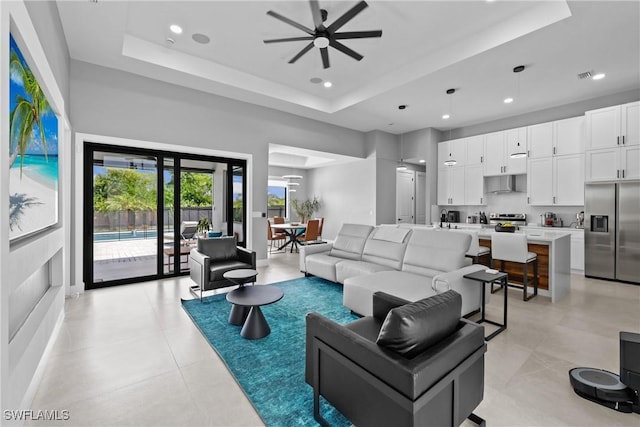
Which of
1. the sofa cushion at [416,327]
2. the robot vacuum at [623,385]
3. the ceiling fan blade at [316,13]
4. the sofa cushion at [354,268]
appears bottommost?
the robot vacuum at [623,385]

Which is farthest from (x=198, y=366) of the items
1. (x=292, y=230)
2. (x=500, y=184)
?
(x=500, y=184)

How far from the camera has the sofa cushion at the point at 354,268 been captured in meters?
3.93

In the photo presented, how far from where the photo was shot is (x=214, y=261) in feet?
14.1

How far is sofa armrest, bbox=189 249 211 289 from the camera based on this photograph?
149 inches

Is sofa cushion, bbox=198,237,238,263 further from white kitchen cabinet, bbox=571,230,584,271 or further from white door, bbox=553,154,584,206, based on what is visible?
white door, bbox=553,154,584,206

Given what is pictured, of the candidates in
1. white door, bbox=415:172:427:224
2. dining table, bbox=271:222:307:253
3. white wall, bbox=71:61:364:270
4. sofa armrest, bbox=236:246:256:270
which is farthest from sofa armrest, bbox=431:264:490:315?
white door, bbox=415:172:427:224

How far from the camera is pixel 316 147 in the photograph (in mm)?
6977

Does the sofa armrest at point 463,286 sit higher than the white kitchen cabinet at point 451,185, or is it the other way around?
the white kitchen cabinet at point 451,185

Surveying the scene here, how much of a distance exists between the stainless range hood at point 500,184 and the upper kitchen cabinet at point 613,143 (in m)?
1.48

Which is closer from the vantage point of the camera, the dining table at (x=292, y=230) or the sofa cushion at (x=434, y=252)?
the sofa cushion at (x=434, y=252)

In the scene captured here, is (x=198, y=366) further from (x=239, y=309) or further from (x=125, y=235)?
(x=125, y=235)

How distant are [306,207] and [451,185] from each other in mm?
4867

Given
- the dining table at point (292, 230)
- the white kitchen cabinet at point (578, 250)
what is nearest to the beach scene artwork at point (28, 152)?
the dining table at point (292, 230)

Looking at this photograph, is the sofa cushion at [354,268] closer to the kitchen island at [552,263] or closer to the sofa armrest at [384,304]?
the sofa armrest at [384,304]
